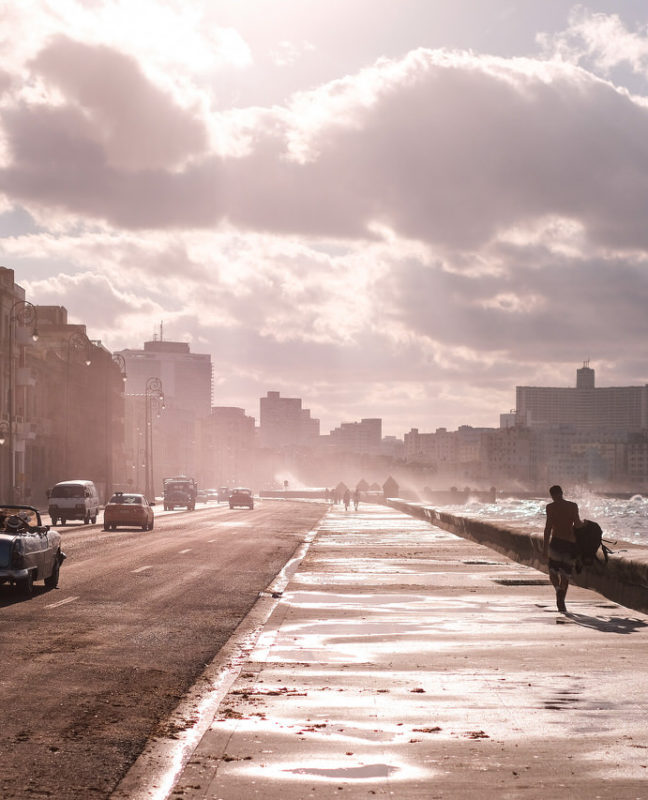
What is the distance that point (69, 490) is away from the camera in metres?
58.1

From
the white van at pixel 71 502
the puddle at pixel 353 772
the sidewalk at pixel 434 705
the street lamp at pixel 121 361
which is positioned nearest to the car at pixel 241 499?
the street lamp at pixel 121 361

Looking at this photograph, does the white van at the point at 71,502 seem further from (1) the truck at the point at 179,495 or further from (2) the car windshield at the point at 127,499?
(1) the truck at the point at 179,495

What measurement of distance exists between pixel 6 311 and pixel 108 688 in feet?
271

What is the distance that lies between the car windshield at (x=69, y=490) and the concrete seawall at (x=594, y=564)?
1968 cm

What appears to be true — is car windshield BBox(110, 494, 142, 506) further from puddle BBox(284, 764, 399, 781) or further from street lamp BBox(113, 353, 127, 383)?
street lamp BBox(113, 353, 127, 383)

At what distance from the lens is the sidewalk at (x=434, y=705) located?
23.3 feet

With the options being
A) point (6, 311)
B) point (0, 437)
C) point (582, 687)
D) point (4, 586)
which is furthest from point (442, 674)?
point (6, 311)

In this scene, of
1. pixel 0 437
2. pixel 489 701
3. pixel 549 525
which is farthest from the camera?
pixel 0 437

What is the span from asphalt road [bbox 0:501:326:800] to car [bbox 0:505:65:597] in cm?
34

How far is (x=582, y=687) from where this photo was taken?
10.3 m

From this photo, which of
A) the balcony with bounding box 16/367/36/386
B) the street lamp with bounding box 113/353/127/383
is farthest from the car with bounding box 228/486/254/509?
the balcony with bounding box 16/367/36/386

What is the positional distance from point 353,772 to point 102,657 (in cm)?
617

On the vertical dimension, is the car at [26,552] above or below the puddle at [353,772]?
above

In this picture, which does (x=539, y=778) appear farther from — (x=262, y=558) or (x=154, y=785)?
(x=262, y=558)
